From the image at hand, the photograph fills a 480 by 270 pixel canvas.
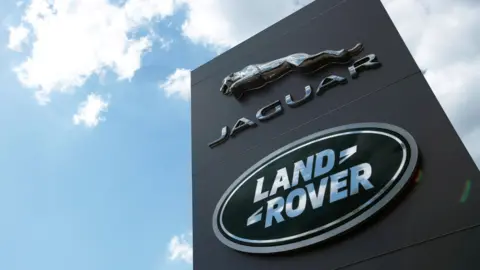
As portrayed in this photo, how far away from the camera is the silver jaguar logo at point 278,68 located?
8203 millimetres

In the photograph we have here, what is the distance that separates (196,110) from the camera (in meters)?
9.87

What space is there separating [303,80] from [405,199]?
3.41 metres

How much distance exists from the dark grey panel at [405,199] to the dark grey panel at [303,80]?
0.95ft

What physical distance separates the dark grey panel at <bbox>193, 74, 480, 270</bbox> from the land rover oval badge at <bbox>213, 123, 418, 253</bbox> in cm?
15

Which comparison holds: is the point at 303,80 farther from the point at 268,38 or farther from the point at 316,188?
the point at 316,188

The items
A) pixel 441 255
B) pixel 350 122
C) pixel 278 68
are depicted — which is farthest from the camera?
pixel 278 68

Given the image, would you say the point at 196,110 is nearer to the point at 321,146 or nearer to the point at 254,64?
the point at 254,64

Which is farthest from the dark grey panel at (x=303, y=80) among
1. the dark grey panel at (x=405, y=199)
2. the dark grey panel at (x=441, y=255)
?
the dark grey panel at (x=441, y=255)

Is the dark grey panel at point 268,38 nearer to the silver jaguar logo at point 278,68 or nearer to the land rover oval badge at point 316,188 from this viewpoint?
the silver jaguar logo at point 278,68

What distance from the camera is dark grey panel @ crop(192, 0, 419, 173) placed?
7.48 metres

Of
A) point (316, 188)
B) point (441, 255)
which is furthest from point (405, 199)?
point (316, 188)

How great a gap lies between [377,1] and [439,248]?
5.09 metres

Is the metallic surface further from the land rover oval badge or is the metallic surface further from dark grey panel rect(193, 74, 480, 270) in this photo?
the land rover oval badge

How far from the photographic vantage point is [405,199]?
568 cm
